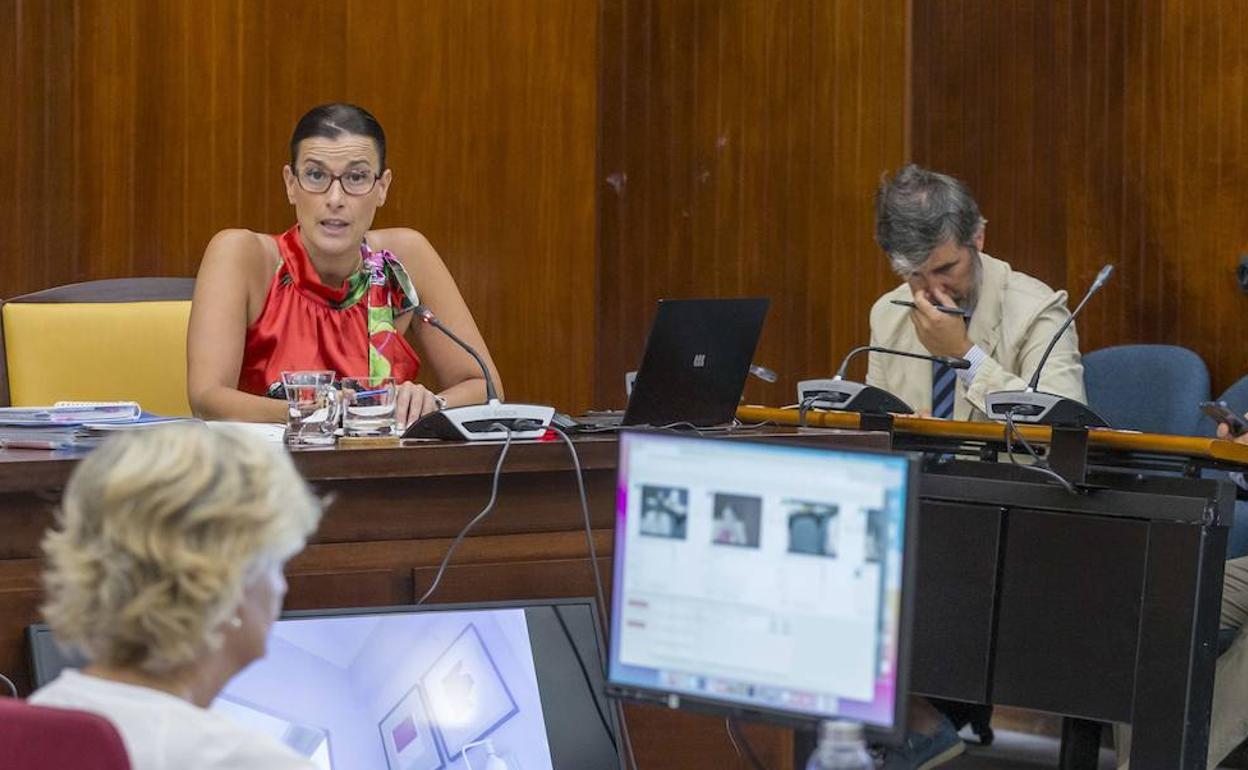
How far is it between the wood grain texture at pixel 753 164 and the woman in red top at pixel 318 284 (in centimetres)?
151

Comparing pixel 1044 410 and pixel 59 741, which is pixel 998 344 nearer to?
pixel 1044 410

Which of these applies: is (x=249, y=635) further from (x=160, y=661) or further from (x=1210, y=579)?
(x=1210, y=579)

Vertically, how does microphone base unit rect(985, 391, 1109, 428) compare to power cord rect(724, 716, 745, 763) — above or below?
above

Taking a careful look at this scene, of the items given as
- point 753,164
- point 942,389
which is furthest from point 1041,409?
point 753,164

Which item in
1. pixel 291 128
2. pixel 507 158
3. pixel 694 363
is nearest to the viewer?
pixel 694 363

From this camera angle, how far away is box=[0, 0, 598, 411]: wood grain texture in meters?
4.10

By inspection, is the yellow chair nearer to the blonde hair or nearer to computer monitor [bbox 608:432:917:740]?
computer monitor [bbox 608:432:917:740]

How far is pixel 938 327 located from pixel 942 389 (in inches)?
7.4

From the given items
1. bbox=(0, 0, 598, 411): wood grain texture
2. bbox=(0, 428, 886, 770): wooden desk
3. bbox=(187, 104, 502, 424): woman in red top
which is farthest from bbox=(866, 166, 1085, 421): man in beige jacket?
bbox=(0, 428, 886, 770): wooden desk

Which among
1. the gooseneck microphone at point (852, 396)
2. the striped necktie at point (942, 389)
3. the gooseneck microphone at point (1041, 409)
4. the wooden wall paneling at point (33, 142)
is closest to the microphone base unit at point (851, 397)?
the gooseneck microphone at point (852, 396)

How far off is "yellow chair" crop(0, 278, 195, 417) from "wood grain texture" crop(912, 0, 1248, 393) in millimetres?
2092

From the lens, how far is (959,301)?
386 centimetres

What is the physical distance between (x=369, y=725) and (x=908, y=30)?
2.88 m

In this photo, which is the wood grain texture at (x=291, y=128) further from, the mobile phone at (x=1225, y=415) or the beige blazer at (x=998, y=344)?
the mobile phone at (x=1225, y=415)
